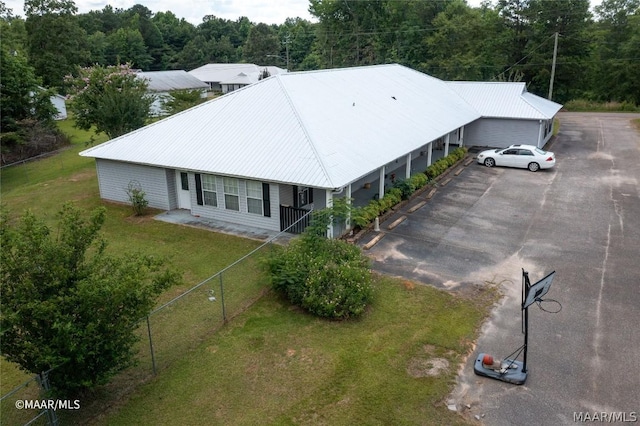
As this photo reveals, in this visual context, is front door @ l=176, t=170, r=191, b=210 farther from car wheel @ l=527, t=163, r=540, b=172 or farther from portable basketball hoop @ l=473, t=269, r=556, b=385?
car wheel @ l=527, t=163, r=540, b=172

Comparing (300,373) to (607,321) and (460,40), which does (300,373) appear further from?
(460,40)

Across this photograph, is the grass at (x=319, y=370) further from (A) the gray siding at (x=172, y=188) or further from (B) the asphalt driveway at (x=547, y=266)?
(A) the gray siding at (x=172, y=188)

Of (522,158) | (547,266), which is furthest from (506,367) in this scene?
(522,158)

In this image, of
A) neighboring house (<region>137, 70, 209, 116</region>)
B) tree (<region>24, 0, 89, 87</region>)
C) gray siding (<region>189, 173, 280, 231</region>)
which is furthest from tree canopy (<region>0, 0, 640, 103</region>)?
gray siding (<region>189, 173, 280, 231</region>)

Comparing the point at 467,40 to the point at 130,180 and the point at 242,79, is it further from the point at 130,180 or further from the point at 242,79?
the point at 130,180

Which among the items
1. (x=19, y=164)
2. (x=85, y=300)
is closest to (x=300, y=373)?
(x=85, y=300)
